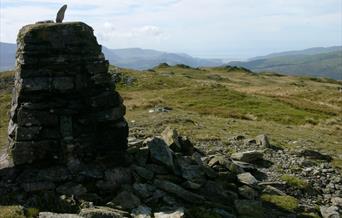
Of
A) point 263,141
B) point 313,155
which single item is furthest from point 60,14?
point 313,155

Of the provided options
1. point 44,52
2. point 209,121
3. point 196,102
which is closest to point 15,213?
point 44,52

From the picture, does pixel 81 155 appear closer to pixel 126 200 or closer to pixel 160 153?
pixel 126 200

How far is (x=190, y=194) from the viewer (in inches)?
748

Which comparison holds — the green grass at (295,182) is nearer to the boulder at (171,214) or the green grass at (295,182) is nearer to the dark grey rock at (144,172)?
the dark grey rock at (144,172)

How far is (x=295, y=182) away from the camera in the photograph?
2383 centimetres

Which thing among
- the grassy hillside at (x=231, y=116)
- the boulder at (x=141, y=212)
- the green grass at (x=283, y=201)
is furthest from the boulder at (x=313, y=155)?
the boulder at (x=141, y=212)

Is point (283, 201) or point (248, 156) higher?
point (248, 156)

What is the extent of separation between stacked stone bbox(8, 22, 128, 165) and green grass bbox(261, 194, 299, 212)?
750 cm

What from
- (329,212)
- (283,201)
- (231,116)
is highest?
(283,201)

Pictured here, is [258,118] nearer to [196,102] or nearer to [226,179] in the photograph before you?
[196,102]

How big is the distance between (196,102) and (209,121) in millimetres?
22046

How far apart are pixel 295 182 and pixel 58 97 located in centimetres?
1272

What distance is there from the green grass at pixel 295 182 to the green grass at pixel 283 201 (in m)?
2.00

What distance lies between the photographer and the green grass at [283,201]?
819 inches
